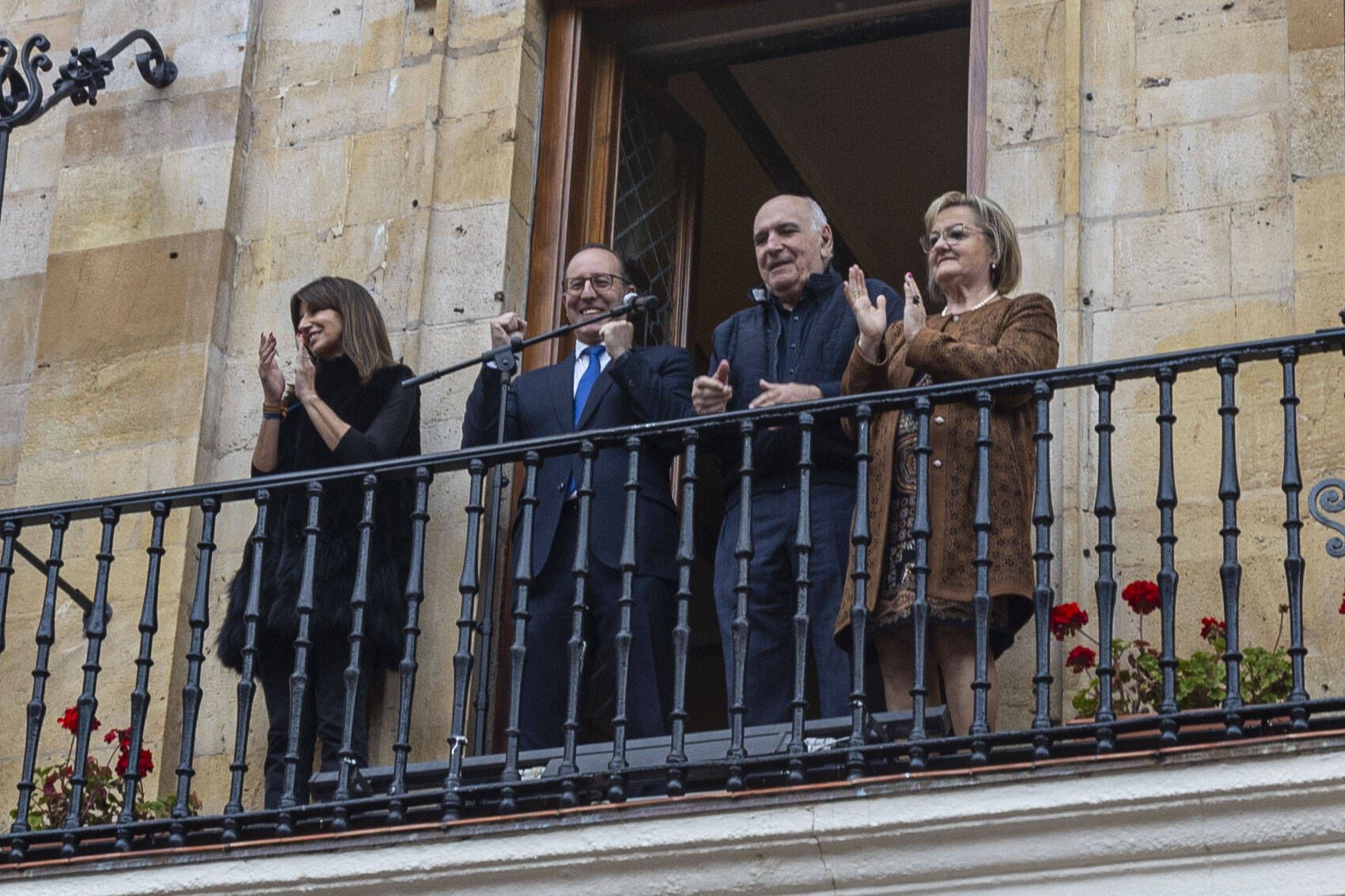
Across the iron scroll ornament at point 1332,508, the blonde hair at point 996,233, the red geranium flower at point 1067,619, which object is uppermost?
the blonde hair at point 996,233

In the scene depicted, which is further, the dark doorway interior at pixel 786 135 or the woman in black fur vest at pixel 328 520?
the dark doorway interior at pixel 786 135

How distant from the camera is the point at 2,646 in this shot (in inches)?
303

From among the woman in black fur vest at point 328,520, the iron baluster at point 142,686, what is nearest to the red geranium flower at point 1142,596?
the woman in black fur vest at point 328,520

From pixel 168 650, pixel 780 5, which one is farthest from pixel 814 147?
pixel 168 650

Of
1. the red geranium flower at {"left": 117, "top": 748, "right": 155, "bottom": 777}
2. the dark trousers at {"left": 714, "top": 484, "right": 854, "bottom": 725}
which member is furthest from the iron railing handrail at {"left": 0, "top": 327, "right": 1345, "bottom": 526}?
the red geranium flower at {"left": 117, "top": 748, "right": 155, "bottom": 777}

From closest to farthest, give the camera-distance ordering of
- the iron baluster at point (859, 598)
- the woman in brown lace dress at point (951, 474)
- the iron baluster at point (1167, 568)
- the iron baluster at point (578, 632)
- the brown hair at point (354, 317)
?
the iron baluster at point (1167, 568) < the iron baluster at point (859, 598) < the iron baluster at point (578, 632) < the woman in brown lace dress at point (951, 474) < the brown hair at point (354, 317)

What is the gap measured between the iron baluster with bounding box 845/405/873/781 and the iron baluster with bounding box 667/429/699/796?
405 millimetres

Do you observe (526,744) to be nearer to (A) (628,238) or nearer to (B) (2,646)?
(B) (2,646)

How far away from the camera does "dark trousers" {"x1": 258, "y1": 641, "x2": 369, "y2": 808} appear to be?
7.79 meters

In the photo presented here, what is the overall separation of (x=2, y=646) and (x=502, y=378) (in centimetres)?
155

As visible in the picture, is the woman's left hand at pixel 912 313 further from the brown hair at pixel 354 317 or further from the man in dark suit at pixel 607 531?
the brown hair at pixel 354 317

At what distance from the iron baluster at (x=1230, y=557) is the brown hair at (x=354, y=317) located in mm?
2698

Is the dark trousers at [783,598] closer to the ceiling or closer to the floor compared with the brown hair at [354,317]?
closer to the floor

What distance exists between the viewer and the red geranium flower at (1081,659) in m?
7.16
